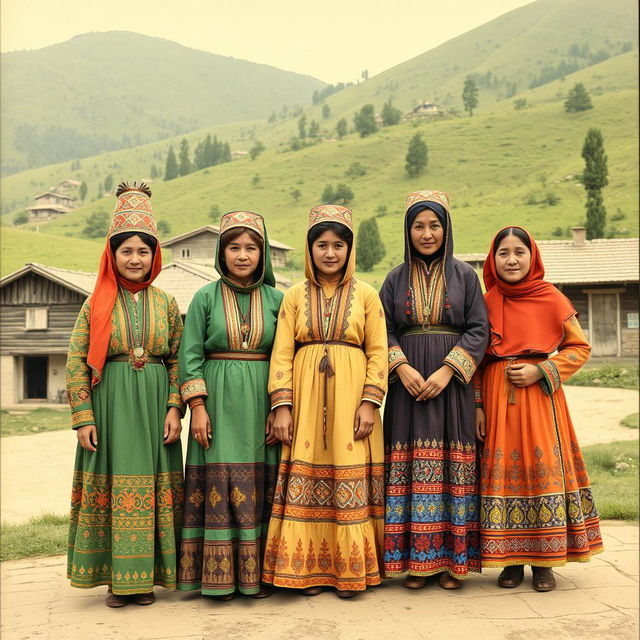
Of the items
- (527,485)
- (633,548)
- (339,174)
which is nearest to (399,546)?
(527,485)

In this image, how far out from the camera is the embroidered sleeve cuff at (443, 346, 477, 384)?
378 cm

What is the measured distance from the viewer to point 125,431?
145 inches

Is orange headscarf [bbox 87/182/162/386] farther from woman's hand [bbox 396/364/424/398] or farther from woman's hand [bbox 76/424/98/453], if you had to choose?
woman's hand [bbox 396/364/424/398]

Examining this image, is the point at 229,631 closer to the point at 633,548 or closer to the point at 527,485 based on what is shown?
the point at 527,485

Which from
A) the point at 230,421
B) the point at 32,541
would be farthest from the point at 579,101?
the point at 230,421

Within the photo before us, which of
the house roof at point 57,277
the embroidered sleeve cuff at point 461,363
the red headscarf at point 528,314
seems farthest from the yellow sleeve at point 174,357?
the house roof at point 57,277

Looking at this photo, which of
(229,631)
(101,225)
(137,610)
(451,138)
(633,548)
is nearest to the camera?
(229,631)

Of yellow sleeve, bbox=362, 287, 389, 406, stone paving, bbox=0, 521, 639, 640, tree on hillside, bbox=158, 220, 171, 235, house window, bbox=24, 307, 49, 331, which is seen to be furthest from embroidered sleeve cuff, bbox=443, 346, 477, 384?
tree on hillside, bbox=158, 220, 171, 235

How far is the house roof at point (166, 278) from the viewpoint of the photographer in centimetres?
2028

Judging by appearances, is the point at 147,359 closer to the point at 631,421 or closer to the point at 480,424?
the point at 480,424

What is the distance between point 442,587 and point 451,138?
230ft

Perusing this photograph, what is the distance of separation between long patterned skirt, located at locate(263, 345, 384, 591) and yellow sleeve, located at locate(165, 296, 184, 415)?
2.13 ft

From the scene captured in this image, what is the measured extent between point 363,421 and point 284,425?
424mm

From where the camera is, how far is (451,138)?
70000 millimetres
